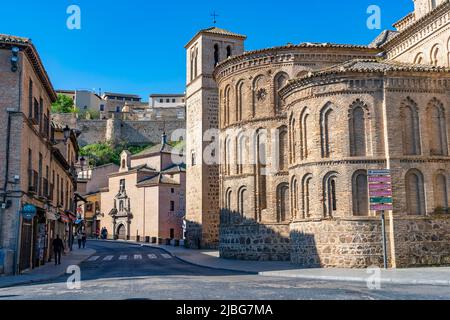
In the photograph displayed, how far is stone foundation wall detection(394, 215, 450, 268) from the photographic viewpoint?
21.6 metres

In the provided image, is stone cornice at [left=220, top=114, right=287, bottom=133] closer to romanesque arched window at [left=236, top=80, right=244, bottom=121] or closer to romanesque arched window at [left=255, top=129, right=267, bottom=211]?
romanesque arched window at [left=236, top=80, right=244, bottom=121]

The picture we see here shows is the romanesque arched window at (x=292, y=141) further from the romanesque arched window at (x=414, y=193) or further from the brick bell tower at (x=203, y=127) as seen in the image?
the brick bell tower at (x=203, y=127)

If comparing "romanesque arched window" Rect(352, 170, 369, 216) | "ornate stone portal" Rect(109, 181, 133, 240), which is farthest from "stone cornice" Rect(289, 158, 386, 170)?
"ornate stone portal" Rect(109, 181, 133, 240)

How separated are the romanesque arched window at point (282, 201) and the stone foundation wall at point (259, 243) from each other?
629mm

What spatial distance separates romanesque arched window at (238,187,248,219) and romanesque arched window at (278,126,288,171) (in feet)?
9.00

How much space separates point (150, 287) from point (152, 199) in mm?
43392

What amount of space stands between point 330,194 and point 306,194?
1347mm

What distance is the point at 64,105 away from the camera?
110062 millimetres

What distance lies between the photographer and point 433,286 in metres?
14.8

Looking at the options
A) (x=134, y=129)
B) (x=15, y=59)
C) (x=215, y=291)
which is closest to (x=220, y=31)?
(x=15, y=59)

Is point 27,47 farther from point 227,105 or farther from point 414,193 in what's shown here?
point 414,193

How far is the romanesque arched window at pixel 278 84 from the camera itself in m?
29.9

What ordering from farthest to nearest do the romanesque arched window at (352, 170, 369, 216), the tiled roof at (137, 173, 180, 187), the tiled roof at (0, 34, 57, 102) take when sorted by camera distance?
the tiled roof at (137, 173, 180, 187) → the romanesque arched window at (352, 170, 369, 216) → the tiled roof at (0, 34, 57, 102)
